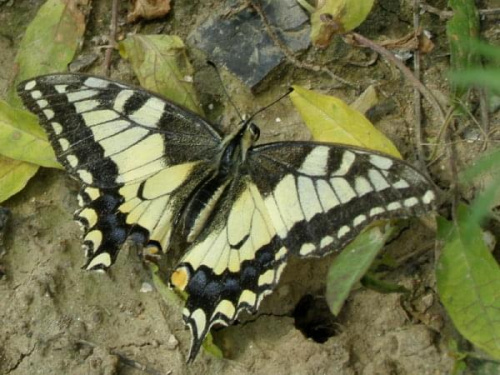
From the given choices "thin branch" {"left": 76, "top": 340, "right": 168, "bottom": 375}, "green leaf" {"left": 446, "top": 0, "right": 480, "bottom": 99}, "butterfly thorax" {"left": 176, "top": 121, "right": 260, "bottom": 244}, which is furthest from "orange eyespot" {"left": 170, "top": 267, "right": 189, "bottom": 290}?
"green leaf" {"left": 446, "top": 0, "right": 480, "bottom": 99}

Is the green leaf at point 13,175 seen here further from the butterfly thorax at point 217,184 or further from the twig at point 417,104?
the twig at point 417,104

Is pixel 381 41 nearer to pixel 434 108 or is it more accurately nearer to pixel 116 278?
pixel 434 108

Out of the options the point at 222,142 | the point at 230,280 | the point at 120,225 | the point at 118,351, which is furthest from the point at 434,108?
the point at 118,351

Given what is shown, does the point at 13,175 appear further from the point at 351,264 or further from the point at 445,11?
the point at 445,11

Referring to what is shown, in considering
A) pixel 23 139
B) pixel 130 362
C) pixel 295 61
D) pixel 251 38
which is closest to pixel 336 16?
pixel 295 61

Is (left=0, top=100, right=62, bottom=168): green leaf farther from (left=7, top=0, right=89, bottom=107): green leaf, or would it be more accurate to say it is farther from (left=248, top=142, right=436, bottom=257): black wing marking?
(left=248, top=142, right=436, bottom=257): black wing marking

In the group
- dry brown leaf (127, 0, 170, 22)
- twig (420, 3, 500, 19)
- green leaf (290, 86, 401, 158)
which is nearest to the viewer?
green leaf (290, 86, 401, 158)

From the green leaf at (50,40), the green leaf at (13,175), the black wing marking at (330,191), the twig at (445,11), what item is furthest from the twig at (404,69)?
the green leaf at (13,175)
